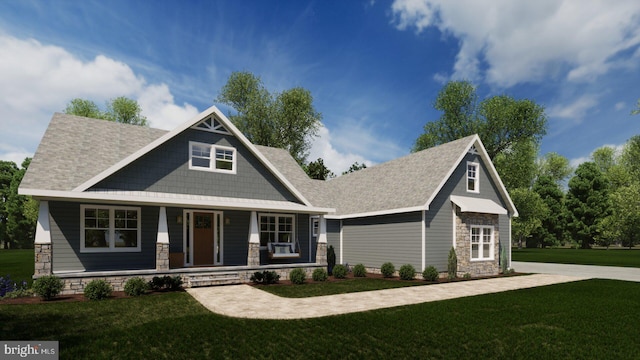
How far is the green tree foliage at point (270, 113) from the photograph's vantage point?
141ft

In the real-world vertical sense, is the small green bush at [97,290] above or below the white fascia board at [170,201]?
below

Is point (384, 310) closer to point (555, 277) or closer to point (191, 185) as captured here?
point (191, 185)

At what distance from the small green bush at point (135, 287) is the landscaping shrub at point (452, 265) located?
13.8 metres

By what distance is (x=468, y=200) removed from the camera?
2044 centimetres

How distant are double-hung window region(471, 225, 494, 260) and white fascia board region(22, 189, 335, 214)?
331 inches

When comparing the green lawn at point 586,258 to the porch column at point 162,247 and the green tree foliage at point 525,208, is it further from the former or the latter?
the porch column at point 162,247

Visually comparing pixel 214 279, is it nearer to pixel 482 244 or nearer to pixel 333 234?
pixel 333 234

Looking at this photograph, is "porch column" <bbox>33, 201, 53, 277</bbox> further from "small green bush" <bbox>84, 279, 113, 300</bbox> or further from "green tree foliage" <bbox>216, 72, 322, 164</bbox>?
"green tree foliage" <bbox>216, 72, 322, 164</bbox>

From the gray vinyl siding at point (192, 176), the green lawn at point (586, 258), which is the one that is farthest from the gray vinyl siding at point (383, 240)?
the green lawn at point (586, 258)

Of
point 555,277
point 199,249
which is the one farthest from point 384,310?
point 555,277

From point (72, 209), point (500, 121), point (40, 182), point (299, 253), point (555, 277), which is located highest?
point (500, 121)

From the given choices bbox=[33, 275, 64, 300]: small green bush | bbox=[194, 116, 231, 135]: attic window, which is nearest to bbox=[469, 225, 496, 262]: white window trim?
bbox=[194, 116, 231, 135]: attic window

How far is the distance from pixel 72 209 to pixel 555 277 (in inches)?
880

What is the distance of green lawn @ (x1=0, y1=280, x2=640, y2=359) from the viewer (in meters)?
7.29
